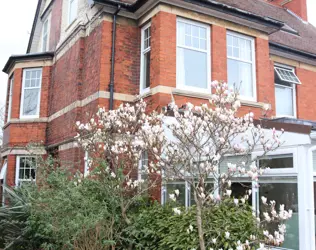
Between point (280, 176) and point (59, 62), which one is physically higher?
point (59, 62)

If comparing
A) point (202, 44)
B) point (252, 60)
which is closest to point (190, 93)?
point (202, 44)

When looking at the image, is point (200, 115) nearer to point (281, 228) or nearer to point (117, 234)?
point (281, 228)

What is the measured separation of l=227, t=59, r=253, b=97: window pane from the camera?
1070 centimetres

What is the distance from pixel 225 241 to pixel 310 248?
145 centimetres

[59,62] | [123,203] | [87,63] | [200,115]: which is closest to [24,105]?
[59,62]

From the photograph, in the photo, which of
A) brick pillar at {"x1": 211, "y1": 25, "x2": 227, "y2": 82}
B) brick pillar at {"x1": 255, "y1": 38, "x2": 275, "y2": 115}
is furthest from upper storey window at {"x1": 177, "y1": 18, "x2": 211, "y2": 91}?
brick pillar at {"x1": 255, "y1": 38, "x2": 275, "y2": 115}

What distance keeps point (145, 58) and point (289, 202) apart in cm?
588

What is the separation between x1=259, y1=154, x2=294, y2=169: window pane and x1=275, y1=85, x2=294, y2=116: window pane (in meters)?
6.80

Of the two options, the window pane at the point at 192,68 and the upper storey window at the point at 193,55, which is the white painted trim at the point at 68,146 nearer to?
the upper storey window at the point at 193,55

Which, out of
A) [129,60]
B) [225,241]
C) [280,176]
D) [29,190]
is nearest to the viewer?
[225,241]

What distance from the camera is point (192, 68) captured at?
32.6ft

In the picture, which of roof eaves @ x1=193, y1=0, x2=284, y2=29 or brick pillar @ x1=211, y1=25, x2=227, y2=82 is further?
brick pillar @ x1=211, y1=25, x2=227, y2=82

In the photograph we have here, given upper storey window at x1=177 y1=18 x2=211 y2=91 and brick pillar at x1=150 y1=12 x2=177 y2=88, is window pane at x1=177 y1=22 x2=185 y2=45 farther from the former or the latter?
brick pillar at x1=150 y1=12 x2=177 y2=88

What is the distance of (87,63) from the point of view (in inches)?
428
